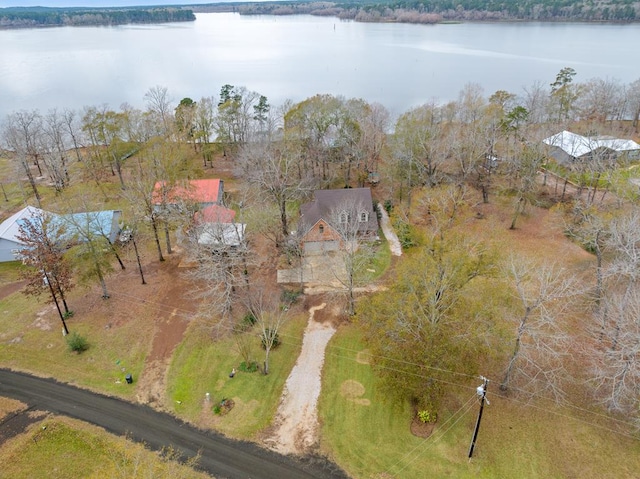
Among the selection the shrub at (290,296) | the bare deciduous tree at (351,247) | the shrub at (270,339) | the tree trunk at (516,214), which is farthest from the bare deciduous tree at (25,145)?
the tree trunk at (516,214)

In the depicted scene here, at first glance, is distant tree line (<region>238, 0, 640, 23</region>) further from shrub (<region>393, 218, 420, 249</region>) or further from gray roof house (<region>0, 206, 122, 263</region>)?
gray roof house (<region>0, 206, 122, 263</region>)

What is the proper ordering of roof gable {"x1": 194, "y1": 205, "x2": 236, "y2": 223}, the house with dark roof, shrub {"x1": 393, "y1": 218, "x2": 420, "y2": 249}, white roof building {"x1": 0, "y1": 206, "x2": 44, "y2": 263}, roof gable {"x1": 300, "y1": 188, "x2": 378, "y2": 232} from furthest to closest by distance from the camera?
roof gable {"x1": 300, "y1": 188, "x2": 378, "y2": 232}
shrub {"x1": 393, "y1": 218, "x2": 420, "y2": 249}
the house with dark roof
white roof building {"x1": 0, "y1": 206, "x2": 44, "y2": 263}
roof gable {"x1": 194, "y1": 205, "x2": 236, "y2": 223}

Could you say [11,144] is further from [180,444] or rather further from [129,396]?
[180,444]

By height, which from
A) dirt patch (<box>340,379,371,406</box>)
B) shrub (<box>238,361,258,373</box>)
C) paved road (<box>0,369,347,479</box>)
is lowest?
paved road (<box>0,369,347,479</box>)

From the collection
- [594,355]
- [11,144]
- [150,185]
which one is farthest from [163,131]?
[594,355]

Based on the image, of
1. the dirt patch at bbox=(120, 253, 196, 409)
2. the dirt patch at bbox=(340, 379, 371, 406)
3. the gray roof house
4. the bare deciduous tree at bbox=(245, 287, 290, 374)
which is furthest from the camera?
the gray roof house

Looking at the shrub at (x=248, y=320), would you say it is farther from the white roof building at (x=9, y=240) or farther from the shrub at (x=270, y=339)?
the white roof building at (x=9, y=240)

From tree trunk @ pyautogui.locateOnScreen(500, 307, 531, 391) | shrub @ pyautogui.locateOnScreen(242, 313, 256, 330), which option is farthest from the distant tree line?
shrub @ pyautogui.locateOnScreen(242, 313, 256, 330)
